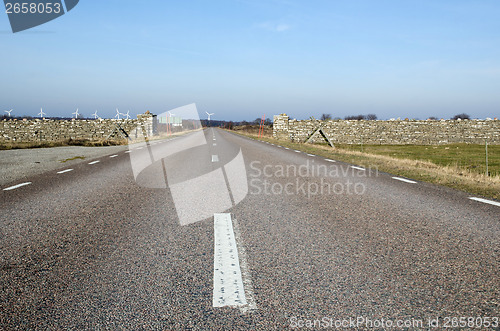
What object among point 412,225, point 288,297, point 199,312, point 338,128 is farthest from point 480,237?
point 338,128

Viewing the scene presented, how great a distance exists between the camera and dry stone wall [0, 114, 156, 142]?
38719mm

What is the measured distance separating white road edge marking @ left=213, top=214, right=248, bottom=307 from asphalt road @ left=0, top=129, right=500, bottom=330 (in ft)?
0.14

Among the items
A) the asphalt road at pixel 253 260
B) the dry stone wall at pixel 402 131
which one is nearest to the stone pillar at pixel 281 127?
the dry stone wall at pixel 402 131

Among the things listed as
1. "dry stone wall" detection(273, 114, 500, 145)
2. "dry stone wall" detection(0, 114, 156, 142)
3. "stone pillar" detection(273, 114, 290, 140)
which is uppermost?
"dry stone wall" detection(0, 114, 156, 142)

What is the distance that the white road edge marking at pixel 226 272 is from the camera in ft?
8.41

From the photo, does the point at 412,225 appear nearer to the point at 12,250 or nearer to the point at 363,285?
the point at 363,285

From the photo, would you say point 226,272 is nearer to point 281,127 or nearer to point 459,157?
point 459,157

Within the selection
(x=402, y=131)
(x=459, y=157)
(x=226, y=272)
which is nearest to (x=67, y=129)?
(x=402, y=131)

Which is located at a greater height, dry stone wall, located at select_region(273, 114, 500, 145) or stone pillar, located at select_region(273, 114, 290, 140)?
stone pillar, located at select_region(273, 114, 290, 140)

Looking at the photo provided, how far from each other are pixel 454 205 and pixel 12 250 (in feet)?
20.5

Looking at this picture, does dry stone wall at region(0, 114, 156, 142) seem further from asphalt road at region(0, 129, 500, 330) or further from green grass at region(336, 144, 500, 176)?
asphalt road at region(0, 129, 500, 330)

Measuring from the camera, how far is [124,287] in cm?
275

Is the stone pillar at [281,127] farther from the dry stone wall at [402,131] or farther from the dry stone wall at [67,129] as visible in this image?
the dry stone wall at [67,129]

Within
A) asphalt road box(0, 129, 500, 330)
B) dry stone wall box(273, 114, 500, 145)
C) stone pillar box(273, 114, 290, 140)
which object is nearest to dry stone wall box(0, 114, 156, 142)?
stone pillar box(273, 114, 290, 140)
